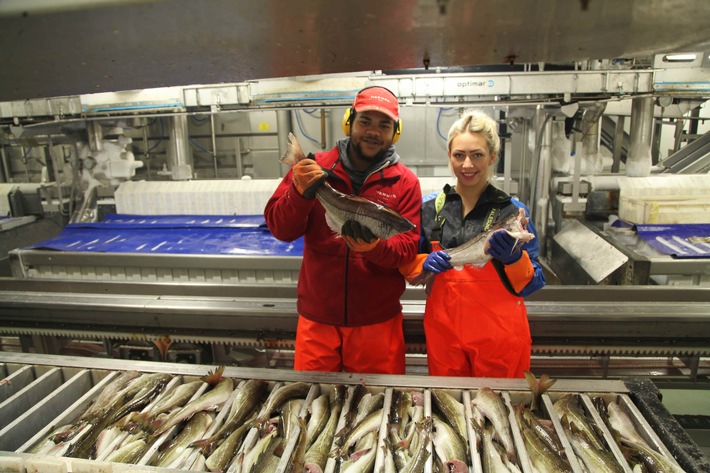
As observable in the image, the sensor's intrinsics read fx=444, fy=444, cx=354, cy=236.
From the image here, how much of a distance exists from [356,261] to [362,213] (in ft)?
1.41

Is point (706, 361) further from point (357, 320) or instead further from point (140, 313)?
point (140, 313)

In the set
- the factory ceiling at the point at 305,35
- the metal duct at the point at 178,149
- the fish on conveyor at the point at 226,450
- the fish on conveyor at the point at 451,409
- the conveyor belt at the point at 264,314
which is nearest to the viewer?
the factory ceiling at the point at 305,35

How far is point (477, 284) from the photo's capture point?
213cm

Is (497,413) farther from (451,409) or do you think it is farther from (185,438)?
(185,438)

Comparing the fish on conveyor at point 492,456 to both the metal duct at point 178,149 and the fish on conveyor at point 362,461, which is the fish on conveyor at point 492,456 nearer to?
the fish on conveyor at point 362,461

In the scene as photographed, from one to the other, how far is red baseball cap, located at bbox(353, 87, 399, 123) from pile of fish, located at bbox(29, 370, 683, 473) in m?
1.22

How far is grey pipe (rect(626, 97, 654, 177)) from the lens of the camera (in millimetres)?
4137

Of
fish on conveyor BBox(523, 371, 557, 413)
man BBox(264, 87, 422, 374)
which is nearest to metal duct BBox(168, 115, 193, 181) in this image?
man BBox(264, 87, 422, 374)

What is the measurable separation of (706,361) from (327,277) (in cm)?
352

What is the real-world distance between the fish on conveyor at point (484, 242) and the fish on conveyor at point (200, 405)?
1.11m

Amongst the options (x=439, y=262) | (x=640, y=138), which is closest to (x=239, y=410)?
(x=439, y=262)

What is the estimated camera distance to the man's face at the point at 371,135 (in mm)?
2121

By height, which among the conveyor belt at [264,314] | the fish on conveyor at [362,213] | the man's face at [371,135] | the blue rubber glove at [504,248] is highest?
the man's face at [371,135]

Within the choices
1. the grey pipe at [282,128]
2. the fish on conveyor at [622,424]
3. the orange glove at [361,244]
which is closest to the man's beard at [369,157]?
the orange glove at [361,244]
